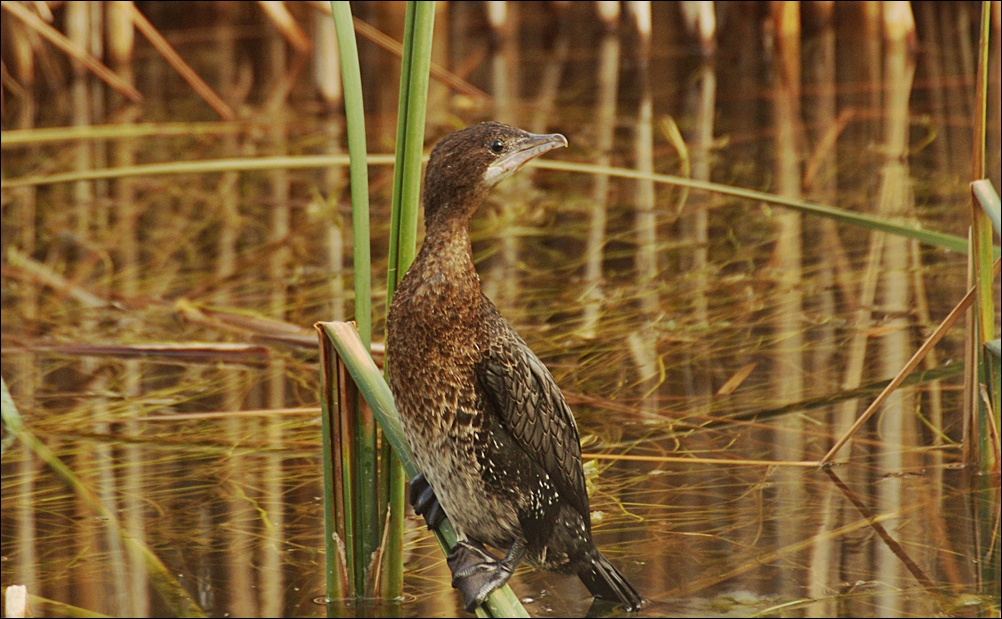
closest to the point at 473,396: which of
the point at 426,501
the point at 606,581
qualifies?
the point at 426,501

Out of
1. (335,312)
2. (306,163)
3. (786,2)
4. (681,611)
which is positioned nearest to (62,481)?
(306,163)

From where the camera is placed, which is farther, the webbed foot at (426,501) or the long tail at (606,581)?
the long tail at (606,581)

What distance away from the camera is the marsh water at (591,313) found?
2559 mm

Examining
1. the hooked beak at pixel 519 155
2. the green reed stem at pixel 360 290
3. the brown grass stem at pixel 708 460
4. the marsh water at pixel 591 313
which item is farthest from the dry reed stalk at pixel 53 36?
the hooked beak at pixel 519 155

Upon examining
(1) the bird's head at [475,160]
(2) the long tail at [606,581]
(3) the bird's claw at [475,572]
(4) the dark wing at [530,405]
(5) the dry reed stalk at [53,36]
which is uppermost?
(5) the dry reed stalk at [53,36]

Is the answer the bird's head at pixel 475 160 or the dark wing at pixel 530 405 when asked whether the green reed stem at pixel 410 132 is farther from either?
the dark wing at pixel 530 405

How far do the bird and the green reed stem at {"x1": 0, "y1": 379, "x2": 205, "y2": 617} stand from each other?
2.43ft

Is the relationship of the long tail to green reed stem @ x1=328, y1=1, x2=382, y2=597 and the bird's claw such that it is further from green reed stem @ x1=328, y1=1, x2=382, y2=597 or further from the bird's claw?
green reed stem @ x1=328, y1=1, x2=382, y2=597

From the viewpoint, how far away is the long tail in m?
2.09

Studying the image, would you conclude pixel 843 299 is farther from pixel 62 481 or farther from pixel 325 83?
pixel 325 83

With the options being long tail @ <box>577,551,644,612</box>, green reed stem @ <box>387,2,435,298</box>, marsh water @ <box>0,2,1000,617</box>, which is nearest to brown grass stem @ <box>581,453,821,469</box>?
marsh water @ <box>0,2,1000,617</box>

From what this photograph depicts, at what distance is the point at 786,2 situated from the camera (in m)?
6.73

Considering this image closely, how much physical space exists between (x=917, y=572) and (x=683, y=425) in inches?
31.9

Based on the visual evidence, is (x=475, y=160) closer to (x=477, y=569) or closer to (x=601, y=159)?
(x=477, y=569)
